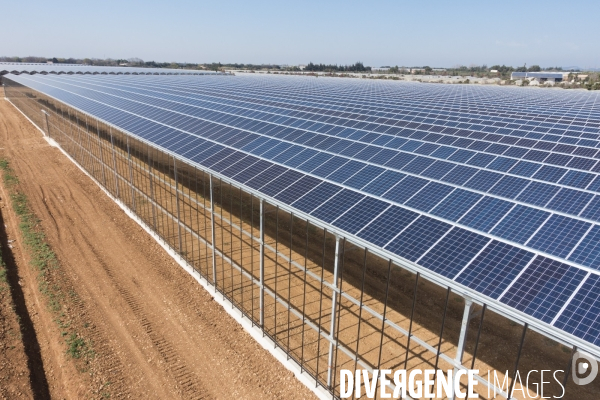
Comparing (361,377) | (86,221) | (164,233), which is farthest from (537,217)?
(86,221)

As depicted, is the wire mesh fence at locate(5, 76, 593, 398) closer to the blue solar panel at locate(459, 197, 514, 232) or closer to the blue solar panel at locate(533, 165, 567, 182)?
the blue solar panel at locate(459, 197, 514, 232)

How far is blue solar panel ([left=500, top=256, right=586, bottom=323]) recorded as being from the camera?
8406 mm

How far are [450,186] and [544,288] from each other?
5899 millimetres

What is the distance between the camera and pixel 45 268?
69.7 ft

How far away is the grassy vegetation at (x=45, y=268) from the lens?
16094mm

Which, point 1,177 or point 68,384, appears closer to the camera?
point 68,384

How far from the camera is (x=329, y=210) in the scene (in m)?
14.0

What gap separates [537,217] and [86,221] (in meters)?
26.5

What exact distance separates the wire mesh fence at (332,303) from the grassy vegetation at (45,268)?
584 cm

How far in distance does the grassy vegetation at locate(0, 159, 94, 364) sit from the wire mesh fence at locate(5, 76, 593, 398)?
230 inches

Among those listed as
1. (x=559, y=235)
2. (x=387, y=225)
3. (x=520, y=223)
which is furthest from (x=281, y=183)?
(x=559, y=235)

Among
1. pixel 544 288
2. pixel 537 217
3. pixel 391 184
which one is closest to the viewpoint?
pixel 544 288

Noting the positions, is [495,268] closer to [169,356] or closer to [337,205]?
[337,205]

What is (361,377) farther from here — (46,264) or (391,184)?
(46,264)
